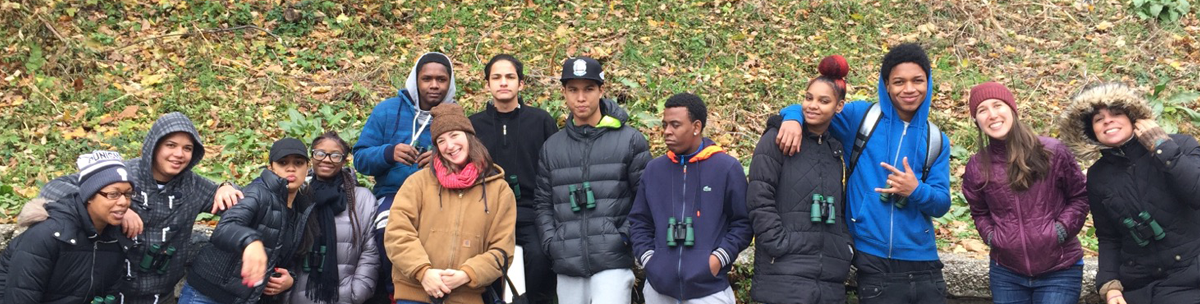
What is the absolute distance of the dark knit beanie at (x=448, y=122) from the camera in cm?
513

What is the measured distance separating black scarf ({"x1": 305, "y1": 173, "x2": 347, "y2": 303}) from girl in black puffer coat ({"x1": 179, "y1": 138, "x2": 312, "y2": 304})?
0.31ft

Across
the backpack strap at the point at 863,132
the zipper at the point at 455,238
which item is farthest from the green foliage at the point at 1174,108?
the zipper at the point at 455,238

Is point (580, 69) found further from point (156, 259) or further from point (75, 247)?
point (75, 247)

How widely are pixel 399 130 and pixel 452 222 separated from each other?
3.15 feet

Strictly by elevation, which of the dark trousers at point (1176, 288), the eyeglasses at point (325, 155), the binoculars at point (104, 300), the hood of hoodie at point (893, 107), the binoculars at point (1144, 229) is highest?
the hood of hoodie at point (893, 107)

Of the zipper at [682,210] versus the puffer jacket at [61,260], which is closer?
the puffer jacket at [61,260]

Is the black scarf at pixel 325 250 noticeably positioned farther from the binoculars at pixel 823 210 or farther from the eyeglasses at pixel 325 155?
the binoculars at pixel 823 210

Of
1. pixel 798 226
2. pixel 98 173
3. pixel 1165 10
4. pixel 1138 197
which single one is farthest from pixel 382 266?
pixel 1165 10

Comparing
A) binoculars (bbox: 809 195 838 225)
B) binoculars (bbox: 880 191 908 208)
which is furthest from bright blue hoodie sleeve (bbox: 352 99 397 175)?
binoculars (bbox: 880 191 908 208)

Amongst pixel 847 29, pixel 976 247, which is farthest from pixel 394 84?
pixel 976 247

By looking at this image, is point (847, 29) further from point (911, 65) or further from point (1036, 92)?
point (911, 65)

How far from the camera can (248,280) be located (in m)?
4.68

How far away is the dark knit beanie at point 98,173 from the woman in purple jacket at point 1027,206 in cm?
432

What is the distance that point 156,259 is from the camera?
16.1 feet
